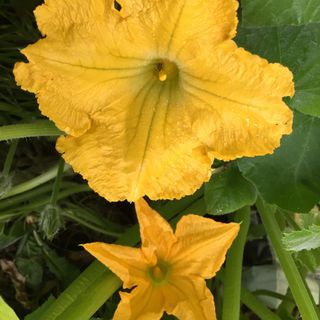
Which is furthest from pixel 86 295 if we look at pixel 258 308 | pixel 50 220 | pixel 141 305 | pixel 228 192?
pixel 258 308

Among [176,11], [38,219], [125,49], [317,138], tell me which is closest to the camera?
[176,11]

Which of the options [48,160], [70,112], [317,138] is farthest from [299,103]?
[48,160]

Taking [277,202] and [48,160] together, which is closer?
[277,202]

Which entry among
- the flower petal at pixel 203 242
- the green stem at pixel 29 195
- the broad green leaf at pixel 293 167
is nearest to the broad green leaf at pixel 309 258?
the broad green leaf at pixel 293 167

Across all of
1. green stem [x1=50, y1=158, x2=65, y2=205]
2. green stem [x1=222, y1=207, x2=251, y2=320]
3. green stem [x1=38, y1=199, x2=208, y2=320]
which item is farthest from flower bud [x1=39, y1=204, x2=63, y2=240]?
green stem [x1=222, y1=207, x2=251, y2=320]

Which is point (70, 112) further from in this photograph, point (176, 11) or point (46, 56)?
point (176, 11)
